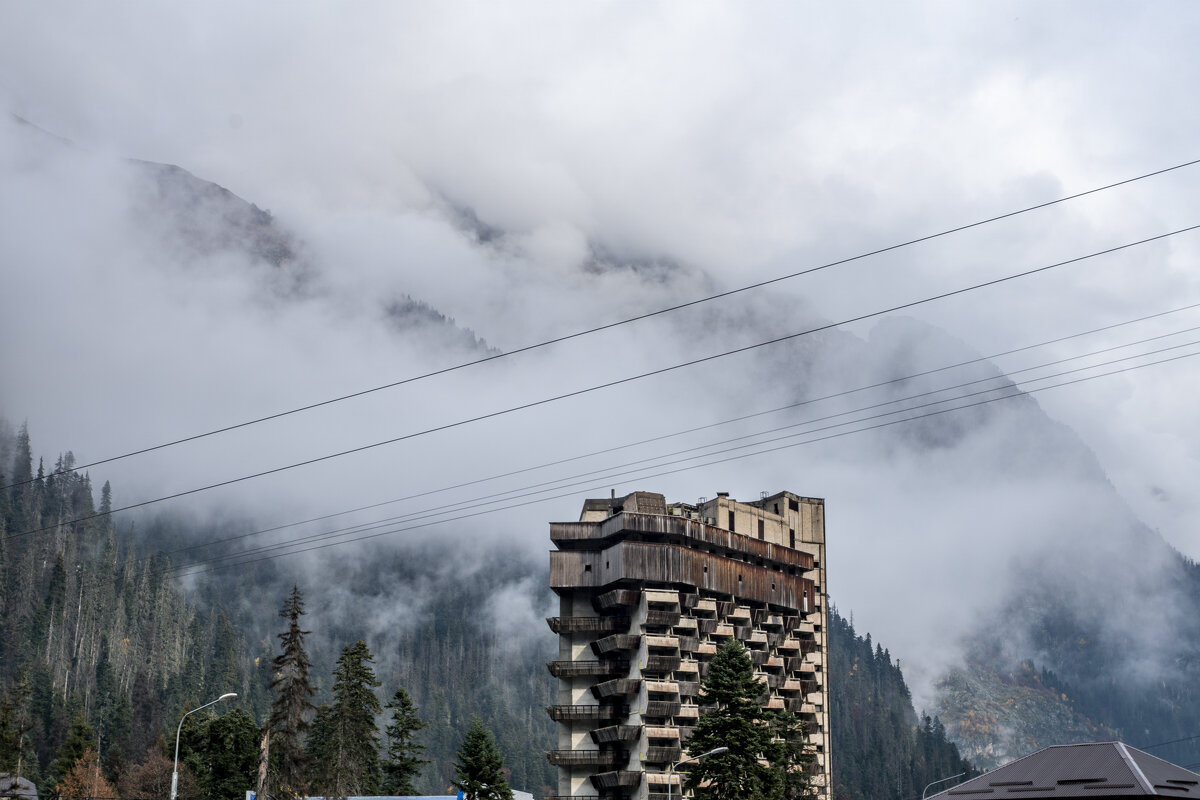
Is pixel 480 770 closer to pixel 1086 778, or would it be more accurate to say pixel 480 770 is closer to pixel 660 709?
pixel 660 709

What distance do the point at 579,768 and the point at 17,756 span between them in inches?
2814

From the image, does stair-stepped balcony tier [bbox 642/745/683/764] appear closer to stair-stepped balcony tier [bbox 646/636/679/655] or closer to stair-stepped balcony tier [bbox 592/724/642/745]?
stair-stepped balcony tier [bbox 592/724/642/745]

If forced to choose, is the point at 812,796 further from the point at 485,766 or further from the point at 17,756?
the point at 17,756

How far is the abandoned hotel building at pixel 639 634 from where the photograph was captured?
168500mm

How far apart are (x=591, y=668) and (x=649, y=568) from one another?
16.1 meters

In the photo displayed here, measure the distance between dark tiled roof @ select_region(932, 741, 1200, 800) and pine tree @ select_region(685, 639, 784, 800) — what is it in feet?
112

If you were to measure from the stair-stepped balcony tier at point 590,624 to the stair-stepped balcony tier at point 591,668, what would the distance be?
444cm

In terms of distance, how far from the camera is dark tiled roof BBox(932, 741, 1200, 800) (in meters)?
68.1

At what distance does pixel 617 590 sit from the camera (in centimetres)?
A: 17600

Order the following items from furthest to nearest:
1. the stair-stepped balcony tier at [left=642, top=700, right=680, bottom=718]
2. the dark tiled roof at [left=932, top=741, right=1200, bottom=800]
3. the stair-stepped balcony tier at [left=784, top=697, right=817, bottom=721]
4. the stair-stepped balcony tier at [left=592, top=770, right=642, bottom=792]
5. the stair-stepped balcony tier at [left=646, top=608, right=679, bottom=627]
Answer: the stair-stepped balcony tier at [left=784, top=697, right=817, bottom=721]
the stair-stepped balcony tier at [left=646, top=608, right=679, bottom=627]
the stair-stepped balcony tier at [left=642, top=700, right=680, bottom=718]
the stair-stepped balcony tier at [left=592, top=770, right=642, bottom=792]
the dark tiled roof at [left=932, top=741, right=1200, bottom=800]

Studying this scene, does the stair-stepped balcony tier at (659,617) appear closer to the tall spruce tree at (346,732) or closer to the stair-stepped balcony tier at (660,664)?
the stair-stepped balcony tier at (660,664)

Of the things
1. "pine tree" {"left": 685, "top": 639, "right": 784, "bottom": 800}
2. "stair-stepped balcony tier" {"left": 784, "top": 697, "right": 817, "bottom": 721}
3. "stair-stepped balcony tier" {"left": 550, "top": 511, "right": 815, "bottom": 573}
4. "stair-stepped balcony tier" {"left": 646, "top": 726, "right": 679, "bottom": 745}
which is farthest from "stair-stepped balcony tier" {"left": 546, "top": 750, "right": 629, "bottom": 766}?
"pine tree" {"left": 685, "top": 639, "right": 784, "bottom": 800}

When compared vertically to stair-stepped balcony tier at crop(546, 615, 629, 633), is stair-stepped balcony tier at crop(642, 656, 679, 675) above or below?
below

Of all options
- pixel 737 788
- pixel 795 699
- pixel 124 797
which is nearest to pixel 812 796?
pixel 737 788
